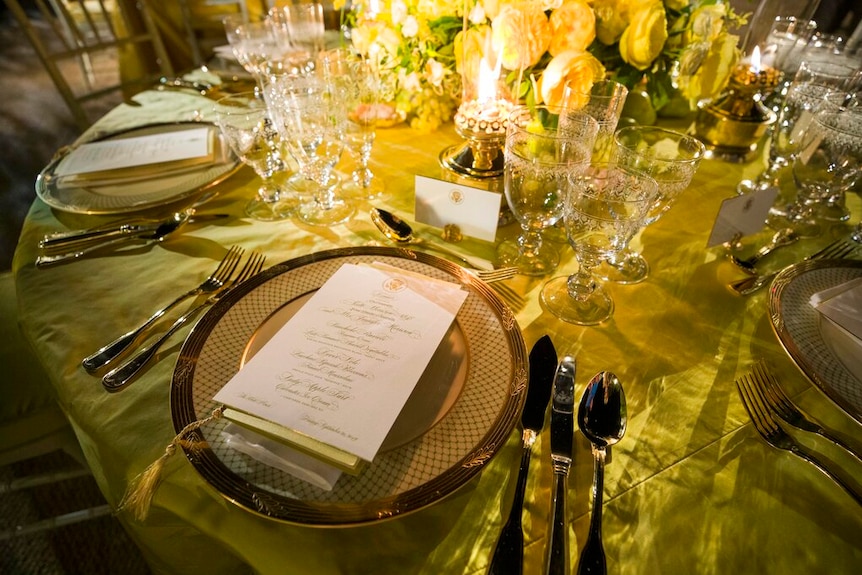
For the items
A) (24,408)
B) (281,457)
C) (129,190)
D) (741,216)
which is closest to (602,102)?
(741,216)

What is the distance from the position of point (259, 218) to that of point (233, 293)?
0.30 m

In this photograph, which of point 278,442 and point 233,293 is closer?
point 278,442

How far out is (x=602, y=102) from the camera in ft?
2.95

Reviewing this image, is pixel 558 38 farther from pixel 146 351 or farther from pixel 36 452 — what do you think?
pixel 36 452

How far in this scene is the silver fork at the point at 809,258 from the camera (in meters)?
0.75

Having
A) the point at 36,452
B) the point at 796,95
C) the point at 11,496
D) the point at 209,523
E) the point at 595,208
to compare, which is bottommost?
the point at 11,496

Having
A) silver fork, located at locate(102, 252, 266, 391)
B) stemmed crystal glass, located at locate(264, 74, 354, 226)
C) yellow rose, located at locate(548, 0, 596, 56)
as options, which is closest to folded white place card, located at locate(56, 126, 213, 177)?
stemmed crystal glass, located at locate(264, 74, 354, 226)

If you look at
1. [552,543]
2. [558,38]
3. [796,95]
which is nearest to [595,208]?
[558,38]

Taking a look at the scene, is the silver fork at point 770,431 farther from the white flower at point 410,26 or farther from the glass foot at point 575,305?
the white flower at point 410,26

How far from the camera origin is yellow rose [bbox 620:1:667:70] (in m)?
0.83

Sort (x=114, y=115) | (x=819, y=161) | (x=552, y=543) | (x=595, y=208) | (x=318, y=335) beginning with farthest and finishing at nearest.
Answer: (x=114, y=115)
(x=819, y=161)
(x=595, y=208)
(x=318, y=335)
(x=552, y=543)

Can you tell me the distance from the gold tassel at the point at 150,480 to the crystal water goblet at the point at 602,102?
2.54ft

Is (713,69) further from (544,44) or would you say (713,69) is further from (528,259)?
(528,259)

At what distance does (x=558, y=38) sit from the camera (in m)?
0.85
